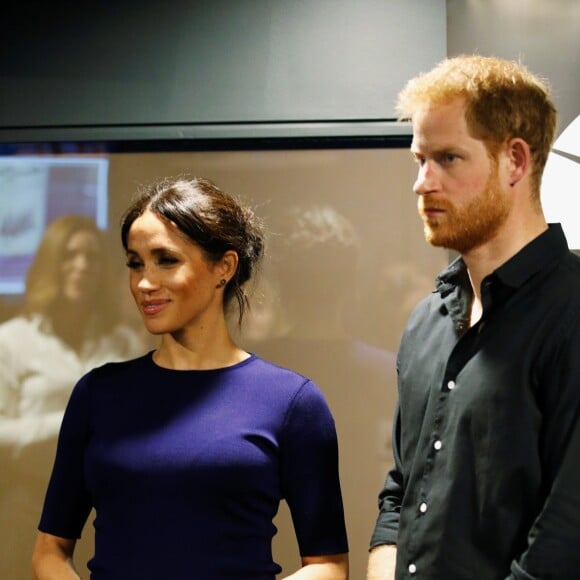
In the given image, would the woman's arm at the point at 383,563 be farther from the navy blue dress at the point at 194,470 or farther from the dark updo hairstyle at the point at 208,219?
the dark updo hairstyle at the point at 208,219

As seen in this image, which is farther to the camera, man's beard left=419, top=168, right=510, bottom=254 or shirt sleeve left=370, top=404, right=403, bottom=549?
shirt sleeve left=370, top=404, right=403, bottom=549

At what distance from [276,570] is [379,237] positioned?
52.4 inches

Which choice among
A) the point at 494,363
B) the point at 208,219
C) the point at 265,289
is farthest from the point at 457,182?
the point at 265,289

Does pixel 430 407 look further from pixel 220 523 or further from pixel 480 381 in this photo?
pixel 220 523

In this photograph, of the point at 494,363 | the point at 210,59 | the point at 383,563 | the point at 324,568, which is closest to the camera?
the point at 494,363

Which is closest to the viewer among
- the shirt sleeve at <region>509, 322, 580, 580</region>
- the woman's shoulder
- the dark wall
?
the shirt sleeve at <region>509, 322, 580, 580</region>

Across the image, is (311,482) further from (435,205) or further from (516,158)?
(516,158)

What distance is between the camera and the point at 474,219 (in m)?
1.39

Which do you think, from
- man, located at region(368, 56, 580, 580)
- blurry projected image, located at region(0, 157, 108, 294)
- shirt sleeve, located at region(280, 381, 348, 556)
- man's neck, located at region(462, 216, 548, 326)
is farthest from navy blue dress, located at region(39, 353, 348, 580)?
blurry projected image, located at region(0, 157, 108, 294)

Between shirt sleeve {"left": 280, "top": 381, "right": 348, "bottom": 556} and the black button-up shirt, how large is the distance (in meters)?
0.22

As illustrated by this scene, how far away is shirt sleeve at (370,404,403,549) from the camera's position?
155cm

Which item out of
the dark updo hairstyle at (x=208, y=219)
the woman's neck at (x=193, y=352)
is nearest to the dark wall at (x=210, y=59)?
the dark updo hairstyle at (x=208, y=219)

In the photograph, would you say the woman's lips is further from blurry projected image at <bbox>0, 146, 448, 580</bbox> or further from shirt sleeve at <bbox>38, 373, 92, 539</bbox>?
blurry projected image at <bbox>0, 146, 448, 580</bbox>

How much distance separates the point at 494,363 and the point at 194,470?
22.4 inches
